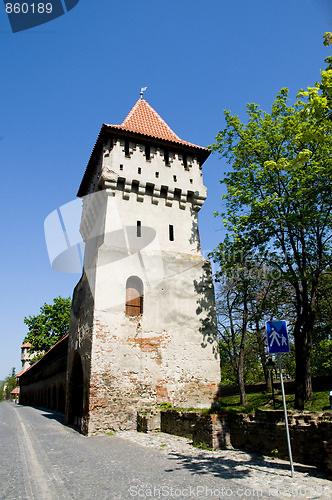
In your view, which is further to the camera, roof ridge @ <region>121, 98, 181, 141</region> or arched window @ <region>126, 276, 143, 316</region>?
roof ridge @ <region>121, 98, 181, 141</region>

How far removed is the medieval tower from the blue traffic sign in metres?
6.89

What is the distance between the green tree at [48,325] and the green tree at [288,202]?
98.8ft

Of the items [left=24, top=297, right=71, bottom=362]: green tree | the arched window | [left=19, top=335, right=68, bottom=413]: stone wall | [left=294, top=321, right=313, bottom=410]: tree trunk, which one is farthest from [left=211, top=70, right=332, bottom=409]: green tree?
[left=24, top=297, right=71, bottom=362]: green tree

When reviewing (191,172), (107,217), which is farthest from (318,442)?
(191,172)

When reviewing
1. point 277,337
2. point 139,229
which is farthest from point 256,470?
point 139,229

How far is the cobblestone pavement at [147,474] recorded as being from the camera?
5375 millimetres

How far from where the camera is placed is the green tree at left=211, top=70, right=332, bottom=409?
41.3 ft

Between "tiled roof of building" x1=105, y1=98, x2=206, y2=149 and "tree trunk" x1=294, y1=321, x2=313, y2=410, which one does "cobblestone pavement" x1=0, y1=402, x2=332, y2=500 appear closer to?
"tree trunk" x1=294, y1=321, x2=313, y2=410

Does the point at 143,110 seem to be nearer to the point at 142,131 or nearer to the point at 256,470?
the point at 142,131

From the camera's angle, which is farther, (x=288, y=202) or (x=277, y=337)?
(x=288, y=202)

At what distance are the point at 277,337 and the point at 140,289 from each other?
7.78m

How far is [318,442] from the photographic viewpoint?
633cm

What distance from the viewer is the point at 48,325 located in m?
38.7

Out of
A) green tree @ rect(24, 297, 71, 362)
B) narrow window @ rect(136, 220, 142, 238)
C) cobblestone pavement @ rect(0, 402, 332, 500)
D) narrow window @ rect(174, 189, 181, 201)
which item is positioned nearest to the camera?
cobblestone pavement @ rect(0, 402, 332, 500)
